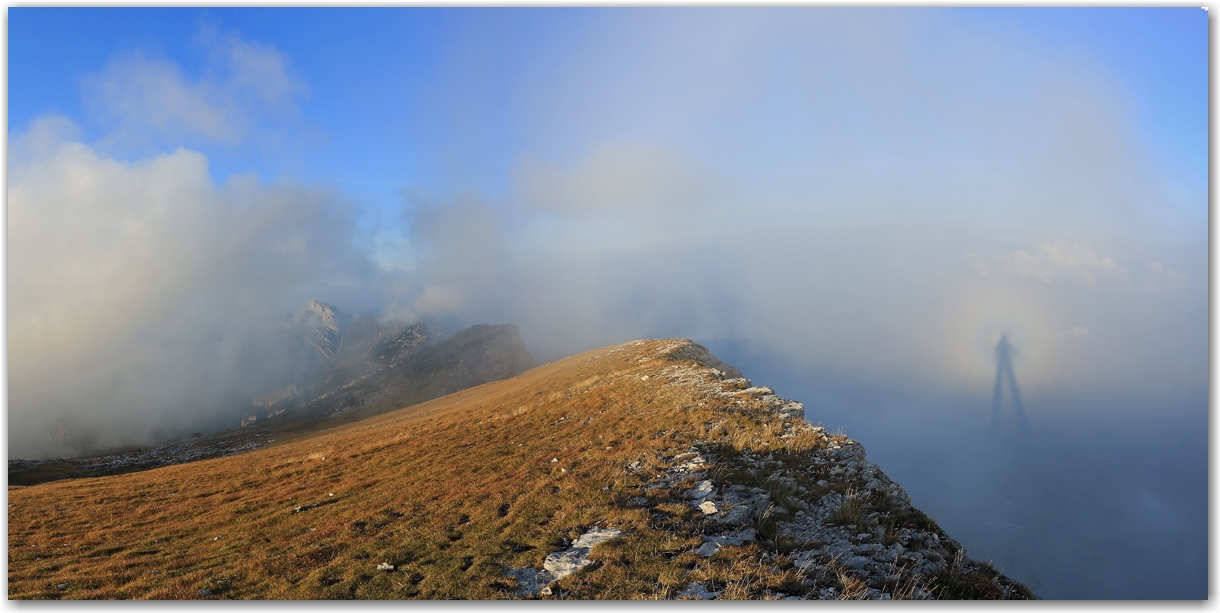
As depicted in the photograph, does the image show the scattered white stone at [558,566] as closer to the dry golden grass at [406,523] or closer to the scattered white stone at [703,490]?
the dry golden grass at [406,523]

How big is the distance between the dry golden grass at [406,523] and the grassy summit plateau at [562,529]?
7 centimetres

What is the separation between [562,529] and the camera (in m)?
12.7

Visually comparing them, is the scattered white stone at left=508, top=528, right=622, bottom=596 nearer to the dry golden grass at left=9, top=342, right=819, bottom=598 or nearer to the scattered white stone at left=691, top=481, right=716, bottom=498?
the dry golden grass at left=9, top=342, right=819, bottom=598

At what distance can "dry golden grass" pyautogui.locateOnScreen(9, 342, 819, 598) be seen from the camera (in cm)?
1070

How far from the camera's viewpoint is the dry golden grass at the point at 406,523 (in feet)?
35.1

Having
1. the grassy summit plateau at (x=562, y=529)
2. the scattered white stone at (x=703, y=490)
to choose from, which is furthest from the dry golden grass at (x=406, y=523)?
the scattered white stone at (x=703, y=490)

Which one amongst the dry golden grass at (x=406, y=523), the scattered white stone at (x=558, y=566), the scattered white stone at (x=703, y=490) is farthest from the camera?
the scattered white stone at (x=703, y=490)

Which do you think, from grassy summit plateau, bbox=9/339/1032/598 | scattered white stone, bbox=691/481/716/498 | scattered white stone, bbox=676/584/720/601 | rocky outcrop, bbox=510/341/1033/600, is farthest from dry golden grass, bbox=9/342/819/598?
scattered white stone, bbox=691/481/716/498

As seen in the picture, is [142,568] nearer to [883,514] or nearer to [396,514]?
[396,514]

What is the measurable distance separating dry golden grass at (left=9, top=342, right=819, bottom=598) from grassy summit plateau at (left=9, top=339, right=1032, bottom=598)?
7cm

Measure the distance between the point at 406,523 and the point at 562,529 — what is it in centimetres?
561

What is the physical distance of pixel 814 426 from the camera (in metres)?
19.9

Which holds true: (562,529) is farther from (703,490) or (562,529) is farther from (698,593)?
(703,490)

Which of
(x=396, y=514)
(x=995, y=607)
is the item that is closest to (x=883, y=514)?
(x=995, y=607)
